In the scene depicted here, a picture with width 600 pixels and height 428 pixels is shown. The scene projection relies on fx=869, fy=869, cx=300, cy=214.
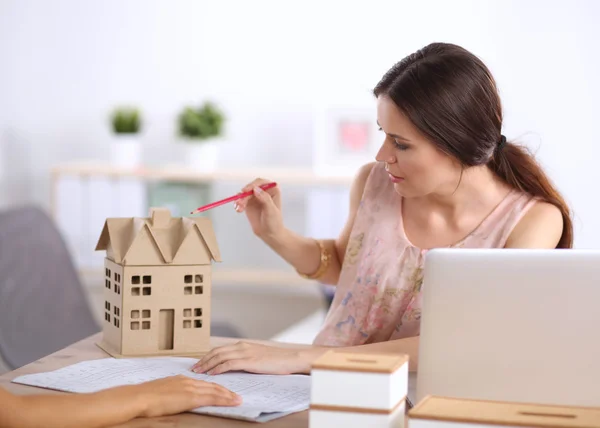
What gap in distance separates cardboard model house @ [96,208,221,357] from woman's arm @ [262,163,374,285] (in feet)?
1.44

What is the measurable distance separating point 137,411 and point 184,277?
40cm

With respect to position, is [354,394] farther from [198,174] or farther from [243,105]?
[243,105]

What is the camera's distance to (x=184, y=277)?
1596 millimetres

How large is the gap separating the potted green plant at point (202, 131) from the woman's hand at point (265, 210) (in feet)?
4.81

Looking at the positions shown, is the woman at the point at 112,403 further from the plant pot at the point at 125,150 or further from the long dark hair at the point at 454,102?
the plant pot at the point at 125,150

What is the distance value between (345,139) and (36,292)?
50.8 inches

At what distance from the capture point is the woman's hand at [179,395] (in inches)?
49.4

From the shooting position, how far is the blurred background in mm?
3283

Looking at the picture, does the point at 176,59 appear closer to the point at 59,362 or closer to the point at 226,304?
the point at 226,304

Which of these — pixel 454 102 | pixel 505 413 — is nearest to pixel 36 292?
pixel 454 102

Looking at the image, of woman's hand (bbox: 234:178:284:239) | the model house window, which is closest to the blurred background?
woman's hand (bbox: 234:178:284:239)

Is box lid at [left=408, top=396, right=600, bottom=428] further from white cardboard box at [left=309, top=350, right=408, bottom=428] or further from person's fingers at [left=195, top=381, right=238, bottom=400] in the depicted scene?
person's fingers at [left=195, top=381, right=238, bottom=400]

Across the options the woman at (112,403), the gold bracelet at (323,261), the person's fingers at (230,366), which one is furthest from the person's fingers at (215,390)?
the gold bracelet at (323,261)

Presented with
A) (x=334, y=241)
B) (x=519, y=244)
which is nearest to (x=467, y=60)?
(x=519, y=244)
